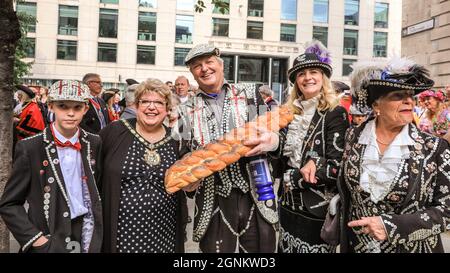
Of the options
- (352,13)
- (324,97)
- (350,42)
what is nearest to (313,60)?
(324,97)

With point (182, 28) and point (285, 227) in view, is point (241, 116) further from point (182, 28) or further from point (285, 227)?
point (182, 28)

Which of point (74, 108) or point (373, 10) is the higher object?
point (373, 10)

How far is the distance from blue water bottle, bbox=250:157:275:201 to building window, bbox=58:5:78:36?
37060 mm

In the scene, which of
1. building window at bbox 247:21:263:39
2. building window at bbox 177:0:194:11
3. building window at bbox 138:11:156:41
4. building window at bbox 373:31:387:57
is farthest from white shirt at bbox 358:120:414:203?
building window at bbox 373:31:387:57

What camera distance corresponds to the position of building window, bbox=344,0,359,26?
41.2m

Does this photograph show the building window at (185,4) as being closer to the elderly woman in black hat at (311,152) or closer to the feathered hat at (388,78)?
the elderly woman in black hat at (311,152)

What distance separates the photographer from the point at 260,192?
287 cm

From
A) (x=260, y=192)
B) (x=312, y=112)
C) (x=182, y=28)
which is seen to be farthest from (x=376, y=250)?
(x=182, y=28)

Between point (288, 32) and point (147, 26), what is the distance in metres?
13.4

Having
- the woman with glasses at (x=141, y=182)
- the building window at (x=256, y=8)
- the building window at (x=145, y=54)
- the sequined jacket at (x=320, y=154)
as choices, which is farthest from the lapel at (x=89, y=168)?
the building window at (x=256, y=8)

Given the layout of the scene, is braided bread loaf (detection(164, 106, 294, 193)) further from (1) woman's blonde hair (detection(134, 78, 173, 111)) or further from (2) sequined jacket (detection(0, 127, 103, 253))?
(2) sequined jacket (detection(0, 127, 103, 253))
